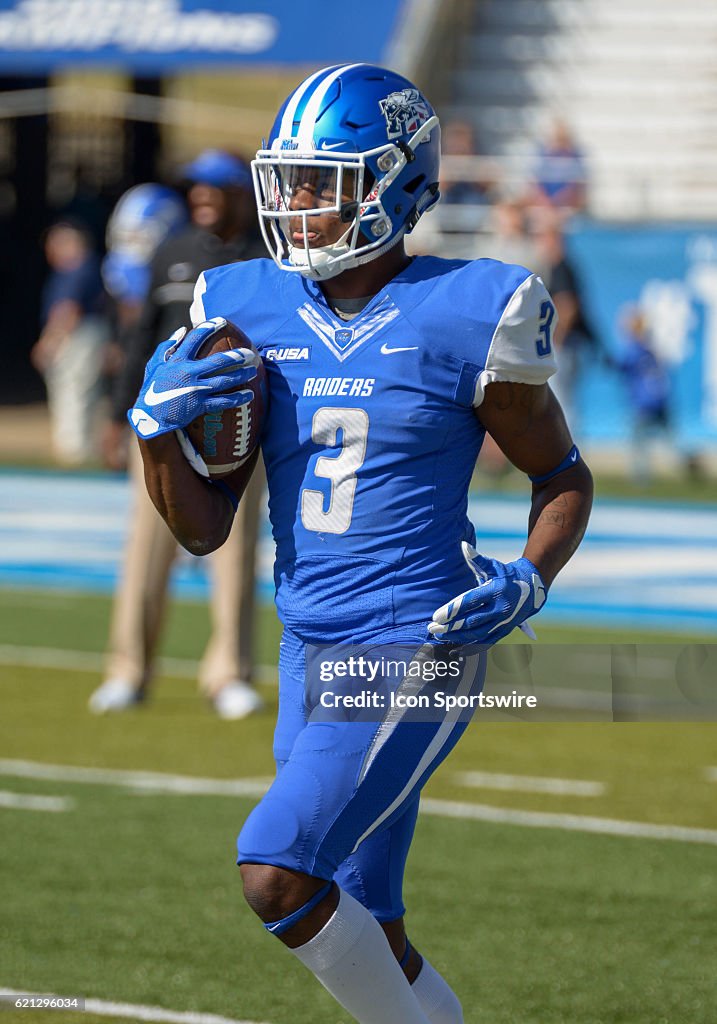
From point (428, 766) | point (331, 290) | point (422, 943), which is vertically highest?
point (331, 290)

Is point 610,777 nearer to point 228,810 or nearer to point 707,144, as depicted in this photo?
point 228,810

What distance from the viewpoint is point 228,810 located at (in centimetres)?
563

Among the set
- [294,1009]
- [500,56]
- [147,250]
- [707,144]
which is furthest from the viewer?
[500,56]

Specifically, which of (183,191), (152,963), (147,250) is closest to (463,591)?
(152,963)

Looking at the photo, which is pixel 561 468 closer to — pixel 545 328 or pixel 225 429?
pixel 545 328

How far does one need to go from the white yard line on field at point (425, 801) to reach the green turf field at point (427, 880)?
2cm

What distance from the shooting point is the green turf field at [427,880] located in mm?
4043

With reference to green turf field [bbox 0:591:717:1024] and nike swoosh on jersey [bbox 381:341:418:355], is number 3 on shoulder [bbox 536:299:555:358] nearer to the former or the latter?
nike swoosh on jersey [bbox 381:341:418:355]

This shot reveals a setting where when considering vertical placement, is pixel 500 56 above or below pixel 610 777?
below

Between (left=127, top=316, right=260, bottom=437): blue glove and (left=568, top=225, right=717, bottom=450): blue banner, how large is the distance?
1118 centimetres

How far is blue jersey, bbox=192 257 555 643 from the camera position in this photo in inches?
123

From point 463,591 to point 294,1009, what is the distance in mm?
1244

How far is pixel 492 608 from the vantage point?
2.96 metres

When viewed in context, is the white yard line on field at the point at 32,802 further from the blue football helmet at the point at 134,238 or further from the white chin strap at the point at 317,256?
the blue football helmet at the point at 134,238
